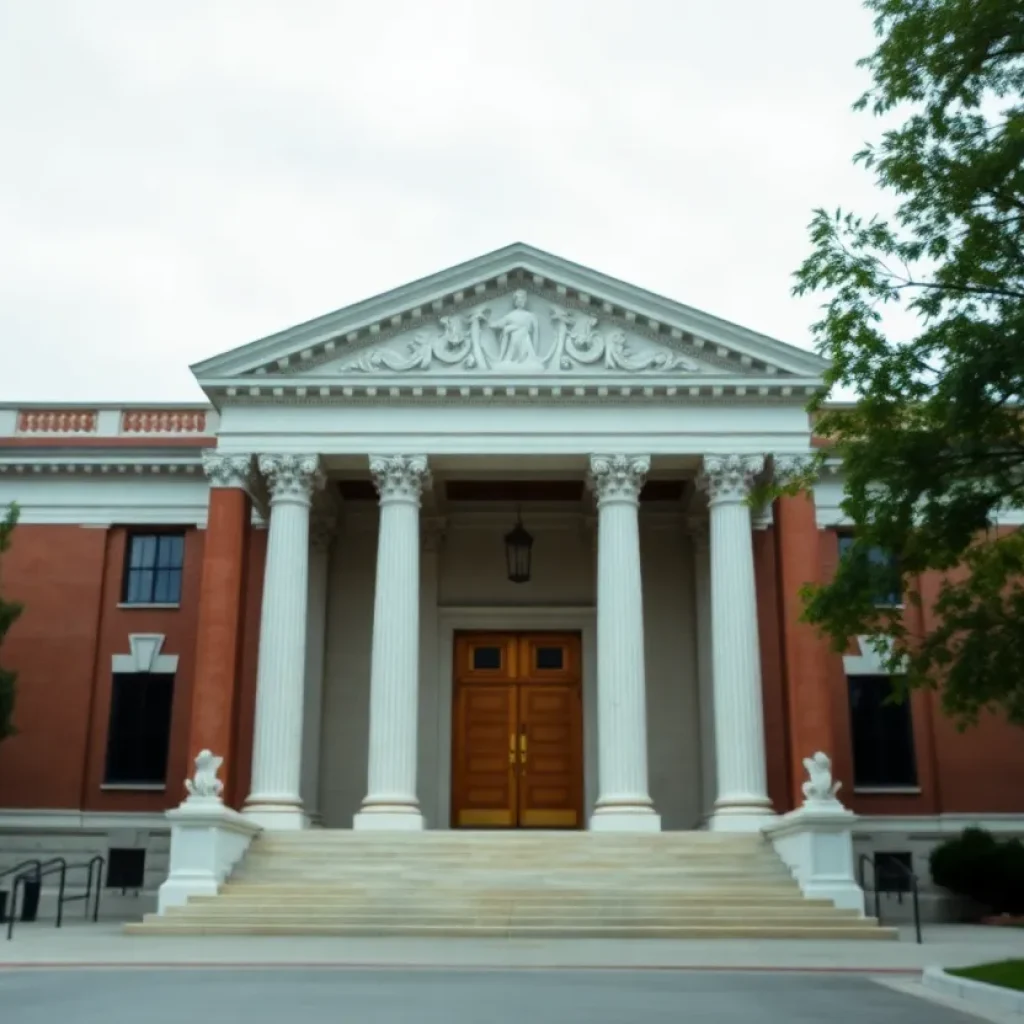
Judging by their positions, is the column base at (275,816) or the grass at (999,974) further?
the column base at (275,816)

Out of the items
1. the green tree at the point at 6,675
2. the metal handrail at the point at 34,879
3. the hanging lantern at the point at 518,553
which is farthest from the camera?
the hanging lantern at the point at 518,553

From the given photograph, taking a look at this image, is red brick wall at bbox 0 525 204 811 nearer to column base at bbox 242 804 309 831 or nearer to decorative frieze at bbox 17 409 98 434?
decorative frieze at bbox 17 409 98 434

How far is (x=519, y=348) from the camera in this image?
24.9 meters

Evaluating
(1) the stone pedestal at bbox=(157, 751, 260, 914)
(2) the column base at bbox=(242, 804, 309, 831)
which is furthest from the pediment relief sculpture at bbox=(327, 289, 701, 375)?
(1) the stone pedestal at bbox=(157, 751, 260, 914)

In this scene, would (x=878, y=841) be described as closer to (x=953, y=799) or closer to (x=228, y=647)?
(x=953, y=799)

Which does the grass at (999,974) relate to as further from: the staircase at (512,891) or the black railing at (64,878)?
the black railing at (64,878)

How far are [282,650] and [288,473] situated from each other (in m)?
3.43

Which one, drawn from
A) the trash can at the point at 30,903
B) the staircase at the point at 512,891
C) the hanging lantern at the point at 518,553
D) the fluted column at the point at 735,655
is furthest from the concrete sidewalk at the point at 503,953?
the hanging lantern at the point at 518,553

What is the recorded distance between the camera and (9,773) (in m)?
27.2

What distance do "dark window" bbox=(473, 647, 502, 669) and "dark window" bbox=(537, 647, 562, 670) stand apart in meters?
0.90

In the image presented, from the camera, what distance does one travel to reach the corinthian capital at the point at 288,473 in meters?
24.5

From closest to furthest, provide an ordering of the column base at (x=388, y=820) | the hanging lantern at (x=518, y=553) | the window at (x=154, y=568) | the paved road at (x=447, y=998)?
the paved road at (x=447, y=998) < the column base at (x=388, y=820) < the hanging lantern at (x=518, y=553) < the window at (x=154, y=568)

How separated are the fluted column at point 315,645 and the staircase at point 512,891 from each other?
16.1 feet

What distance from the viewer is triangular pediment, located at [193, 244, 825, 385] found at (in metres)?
24.5
